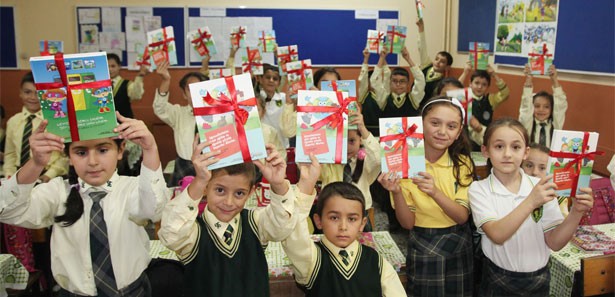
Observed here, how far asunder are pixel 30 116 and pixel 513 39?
14.9ft

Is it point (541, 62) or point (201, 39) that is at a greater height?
point (201, 39)

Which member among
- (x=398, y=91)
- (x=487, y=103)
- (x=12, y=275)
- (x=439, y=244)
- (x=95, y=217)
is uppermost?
Answer: (x=398, y=91)

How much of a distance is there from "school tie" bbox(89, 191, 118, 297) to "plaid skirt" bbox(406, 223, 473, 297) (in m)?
1.19

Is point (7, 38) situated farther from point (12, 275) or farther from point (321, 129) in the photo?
point (321, 129)

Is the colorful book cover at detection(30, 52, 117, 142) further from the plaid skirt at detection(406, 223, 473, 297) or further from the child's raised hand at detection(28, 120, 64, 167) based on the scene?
the plaid skirt at detection(406, 223, 473, 297)

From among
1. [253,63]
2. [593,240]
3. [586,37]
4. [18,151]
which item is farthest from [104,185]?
[586,37]

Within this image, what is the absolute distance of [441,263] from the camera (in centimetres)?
204

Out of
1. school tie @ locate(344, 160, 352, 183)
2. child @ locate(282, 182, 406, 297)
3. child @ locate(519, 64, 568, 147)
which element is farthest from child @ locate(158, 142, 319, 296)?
child @ locate(519, 64, 568, 147)

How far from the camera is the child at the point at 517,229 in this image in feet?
6.10

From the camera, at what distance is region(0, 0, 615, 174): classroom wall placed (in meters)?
3.96

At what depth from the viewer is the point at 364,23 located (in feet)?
20.7

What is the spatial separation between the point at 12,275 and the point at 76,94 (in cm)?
110

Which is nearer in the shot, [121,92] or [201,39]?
[201,39]

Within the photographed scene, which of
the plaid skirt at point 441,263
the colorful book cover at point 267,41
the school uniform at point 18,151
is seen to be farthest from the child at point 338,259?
the colorful book cover at point 267,41
